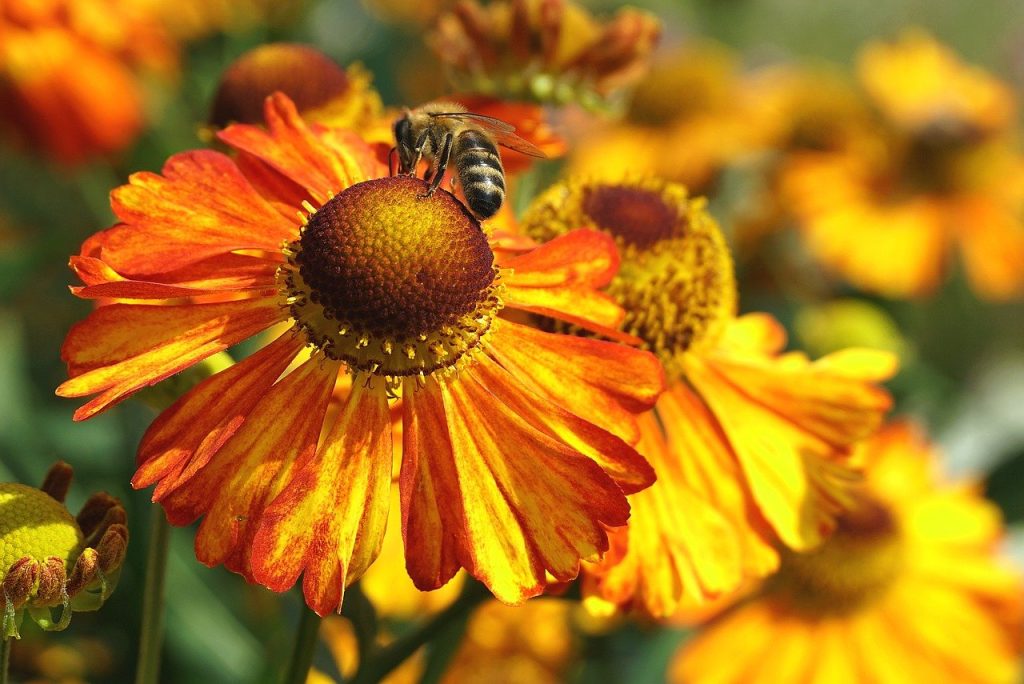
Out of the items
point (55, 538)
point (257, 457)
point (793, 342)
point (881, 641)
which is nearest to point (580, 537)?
point (257, 457)

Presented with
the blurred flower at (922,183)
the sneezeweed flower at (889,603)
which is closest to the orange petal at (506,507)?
the sneezeweed flower at (889,603)

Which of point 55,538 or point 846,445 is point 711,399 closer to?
point 846,445

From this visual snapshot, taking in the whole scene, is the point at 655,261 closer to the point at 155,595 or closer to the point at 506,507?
the point at 506,507

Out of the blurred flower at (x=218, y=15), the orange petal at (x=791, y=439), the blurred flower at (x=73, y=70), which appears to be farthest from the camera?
the blurred flower at (x=218, y=15)

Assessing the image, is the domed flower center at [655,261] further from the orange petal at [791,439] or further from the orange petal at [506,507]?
the orange petal at [506,507]

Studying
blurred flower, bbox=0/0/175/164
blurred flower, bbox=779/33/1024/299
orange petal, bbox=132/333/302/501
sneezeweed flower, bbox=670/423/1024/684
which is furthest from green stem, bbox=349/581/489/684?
blurred flower, bbox=779/33/1024/299

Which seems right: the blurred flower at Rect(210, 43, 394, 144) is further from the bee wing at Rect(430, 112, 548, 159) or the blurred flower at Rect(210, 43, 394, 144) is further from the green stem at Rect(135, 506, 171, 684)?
the green stem at Rect(135, 506, 171, 684)

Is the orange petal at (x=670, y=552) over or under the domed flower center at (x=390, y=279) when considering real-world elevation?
under
